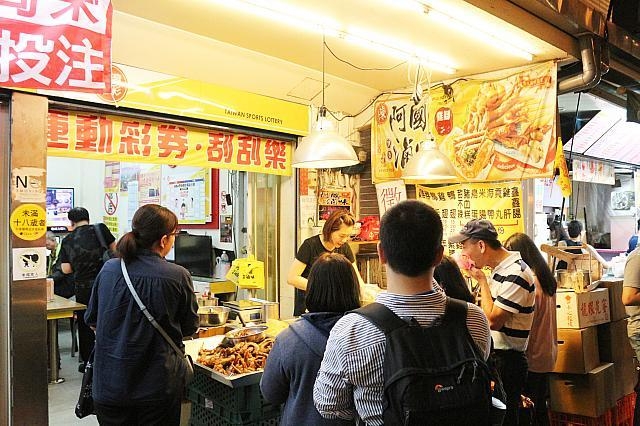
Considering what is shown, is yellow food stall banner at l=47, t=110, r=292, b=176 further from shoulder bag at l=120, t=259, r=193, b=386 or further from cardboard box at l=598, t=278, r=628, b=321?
cardboard box at l=598, t=278, r=628, b=321

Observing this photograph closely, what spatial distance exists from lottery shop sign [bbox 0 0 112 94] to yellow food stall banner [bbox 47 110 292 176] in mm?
1367

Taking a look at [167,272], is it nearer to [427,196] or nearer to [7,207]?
[7,207]

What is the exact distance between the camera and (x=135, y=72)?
397 cm

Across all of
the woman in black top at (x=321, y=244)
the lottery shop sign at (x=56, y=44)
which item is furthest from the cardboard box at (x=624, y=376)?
the lottery shop sign at (x=56, y=44)

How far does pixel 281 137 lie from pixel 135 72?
1678mm

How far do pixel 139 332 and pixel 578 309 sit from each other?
3.42 meters

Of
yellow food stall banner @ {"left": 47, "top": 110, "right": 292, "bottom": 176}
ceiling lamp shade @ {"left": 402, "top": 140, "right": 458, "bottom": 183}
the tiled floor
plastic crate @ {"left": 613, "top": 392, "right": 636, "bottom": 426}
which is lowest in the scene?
the tiled floor

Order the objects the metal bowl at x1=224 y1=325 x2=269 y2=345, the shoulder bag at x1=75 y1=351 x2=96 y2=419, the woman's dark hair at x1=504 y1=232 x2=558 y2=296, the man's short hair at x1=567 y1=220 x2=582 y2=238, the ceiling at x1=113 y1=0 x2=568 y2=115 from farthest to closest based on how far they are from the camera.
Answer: the man's short hair at x1=567 y1=220 x2=582 y2=238
the ceiling at x1=113 y1=0 x2=568 y2=115
the woman's dark hair at x1=504 y1=232 x2=558 y2=296
the metal bowl at x1=224 y1=325 x2=269 y2=345
the shoulder bag at x1=75 y1=351 x2=96 y2=419

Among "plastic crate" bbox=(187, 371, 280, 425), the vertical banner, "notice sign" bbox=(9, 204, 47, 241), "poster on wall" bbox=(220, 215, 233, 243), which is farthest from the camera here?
"poster on wall" bbox=(220, 215, 233, 243)

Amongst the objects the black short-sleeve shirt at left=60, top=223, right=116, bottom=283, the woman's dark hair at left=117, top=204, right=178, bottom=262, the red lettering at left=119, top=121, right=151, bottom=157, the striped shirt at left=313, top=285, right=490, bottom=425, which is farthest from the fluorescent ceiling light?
the black short-sleeve shirt at left=60, top=223, right=116, bottom=283

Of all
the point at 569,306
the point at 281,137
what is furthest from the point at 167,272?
the point at 569,306

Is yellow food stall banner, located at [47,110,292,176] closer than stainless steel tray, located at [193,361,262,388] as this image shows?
No

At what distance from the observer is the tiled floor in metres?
4.85

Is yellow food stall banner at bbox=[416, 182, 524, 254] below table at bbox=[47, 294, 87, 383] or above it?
above
